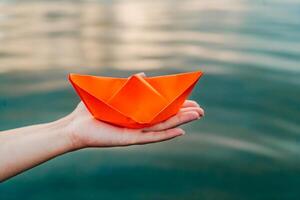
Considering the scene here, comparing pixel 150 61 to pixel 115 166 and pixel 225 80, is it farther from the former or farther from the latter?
pixel 115 166

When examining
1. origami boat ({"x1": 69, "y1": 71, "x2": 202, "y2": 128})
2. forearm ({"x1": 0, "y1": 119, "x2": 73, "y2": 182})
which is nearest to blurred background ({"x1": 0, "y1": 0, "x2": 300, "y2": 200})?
forearm ({"x1": 0, "y1": 119, "x2": 73, "y2": 182})

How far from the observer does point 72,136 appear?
1878 millimetres

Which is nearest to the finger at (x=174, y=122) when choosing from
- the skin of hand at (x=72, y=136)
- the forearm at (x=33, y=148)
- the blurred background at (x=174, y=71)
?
the skin of hand at (x=72, y=136)

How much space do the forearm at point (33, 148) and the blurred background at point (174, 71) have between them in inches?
39.1

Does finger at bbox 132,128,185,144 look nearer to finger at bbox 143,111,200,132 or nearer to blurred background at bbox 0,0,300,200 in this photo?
finger at bbox 143,111,200,132

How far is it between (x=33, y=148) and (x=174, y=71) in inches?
116

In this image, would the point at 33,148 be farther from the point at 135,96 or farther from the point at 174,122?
the point at 174,122

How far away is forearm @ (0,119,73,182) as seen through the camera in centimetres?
194

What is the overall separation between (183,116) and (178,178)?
1382 millimetres

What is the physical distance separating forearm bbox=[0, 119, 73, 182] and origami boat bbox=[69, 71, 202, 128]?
16 cm

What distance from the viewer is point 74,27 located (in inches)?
269

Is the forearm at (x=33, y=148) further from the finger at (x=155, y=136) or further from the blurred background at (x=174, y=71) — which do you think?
the blurred background at (x=174, y=71)

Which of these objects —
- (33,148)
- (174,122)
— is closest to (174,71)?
Answer: (33,148)

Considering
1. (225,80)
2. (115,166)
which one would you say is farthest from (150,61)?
(115,166)
